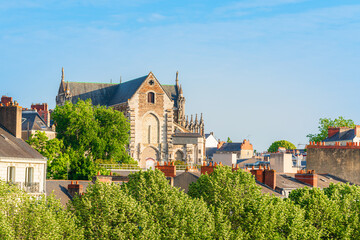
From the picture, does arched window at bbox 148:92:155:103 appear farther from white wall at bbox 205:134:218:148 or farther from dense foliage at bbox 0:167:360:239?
white wall at bbox 205:134:218:148

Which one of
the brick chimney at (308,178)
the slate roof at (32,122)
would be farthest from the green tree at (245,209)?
the slate roof at (32,122)

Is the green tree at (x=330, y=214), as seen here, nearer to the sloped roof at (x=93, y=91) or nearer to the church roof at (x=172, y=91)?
the sloped roof at (x=93, y=91)

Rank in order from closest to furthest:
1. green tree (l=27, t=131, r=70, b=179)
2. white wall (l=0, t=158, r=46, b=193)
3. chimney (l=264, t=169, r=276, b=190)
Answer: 1. white wall (l=0, t=158, r=46, b=193)
2. chimney (l=264, t=169, r=276, b=190)
3. green tree (l=27, t=131, r=70, b=179)

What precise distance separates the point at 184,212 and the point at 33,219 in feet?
27.4

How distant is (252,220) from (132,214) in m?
7.09

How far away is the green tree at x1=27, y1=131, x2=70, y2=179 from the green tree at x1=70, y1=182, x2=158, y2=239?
33.0 meters

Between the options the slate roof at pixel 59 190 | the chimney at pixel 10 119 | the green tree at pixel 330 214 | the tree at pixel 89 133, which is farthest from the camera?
the tree at pixel 89 133

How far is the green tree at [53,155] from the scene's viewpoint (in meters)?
73.6

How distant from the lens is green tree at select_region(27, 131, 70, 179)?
241ft

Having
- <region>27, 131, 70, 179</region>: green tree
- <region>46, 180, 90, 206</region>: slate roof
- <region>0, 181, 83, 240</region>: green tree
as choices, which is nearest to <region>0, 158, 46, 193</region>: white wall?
<region>46, 180, 90, 206</region>: slate roof

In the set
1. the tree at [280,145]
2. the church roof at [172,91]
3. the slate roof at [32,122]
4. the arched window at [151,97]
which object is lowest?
the slate roof at [32,122]

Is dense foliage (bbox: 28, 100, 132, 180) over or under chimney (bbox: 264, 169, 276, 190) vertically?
over

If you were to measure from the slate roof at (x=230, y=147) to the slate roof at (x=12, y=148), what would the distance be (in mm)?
123249

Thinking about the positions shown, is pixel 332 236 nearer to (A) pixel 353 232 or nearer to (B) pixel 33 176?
(A) pixel 353 232
